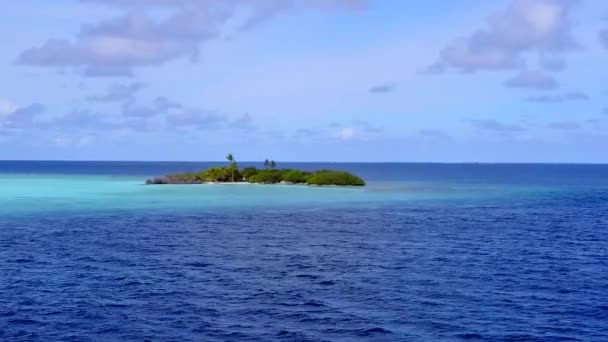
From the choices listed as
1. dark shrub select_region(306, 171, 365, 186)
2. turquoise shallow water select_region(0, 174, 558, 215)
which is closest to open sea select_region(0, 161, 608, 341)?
turquoise shallow water select_region(0, 174, 558, 215)

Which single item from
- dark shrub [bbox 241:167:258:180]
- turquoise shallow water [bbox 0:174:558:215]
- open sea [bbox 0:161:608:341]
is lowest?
open sea [bbox 0:161:608:341]

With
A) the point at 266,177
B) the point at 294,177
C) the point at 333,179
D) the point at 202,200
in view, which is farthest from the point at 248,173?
the point at 202,200

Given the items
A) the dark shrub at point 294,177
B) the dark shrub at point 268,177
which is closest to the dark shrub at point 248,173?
the dark shrub at point 268,177

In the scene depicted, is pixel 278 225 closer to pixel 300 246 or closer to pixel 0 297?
pixel 300 246

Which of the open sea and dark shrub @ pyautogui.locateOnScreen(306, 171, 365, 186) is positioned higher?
dark shrub @ pyautogui.locateOnScreen(306, 171, 365, 186)

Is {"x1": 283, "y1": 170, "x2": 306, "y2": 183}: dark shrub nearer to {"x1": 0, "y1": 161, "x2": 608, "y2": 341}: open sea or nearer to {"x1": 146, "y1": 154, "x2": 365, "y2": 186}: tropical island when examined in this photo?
{"x1": 146, "y1": 154, "x2": 365, "y2": 186}: tropical island

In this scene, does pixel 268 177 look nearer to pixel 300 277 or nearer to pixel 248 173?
pixel 248 173
